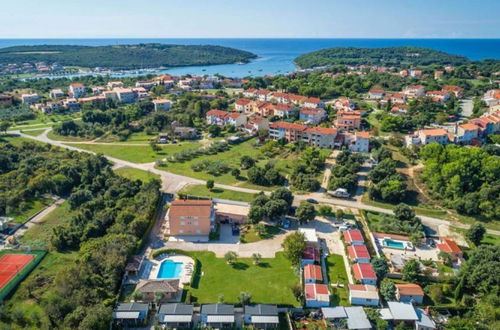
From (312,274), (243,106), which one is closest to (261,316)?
(312,274)

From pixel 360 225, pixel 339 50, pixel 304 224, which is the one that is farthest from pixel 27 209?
pixel 339 50

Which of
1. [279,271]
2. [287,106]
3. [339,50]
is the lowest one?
[279,271]

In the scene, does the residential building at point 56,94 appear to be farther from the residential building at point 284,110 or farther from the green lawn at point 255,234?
the green lawn at point 255,234

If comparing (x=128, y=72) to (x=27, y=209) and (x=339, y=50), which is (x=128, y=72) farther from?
(x=27, y=209)

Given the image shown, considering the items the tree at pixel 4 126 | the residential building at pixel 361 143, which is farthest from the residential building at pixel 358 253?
the tree at pixel 4 126

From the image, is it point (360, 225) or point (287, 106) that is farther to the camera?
point (287, 106)

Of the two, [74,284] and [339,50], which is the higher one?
[339,50]
